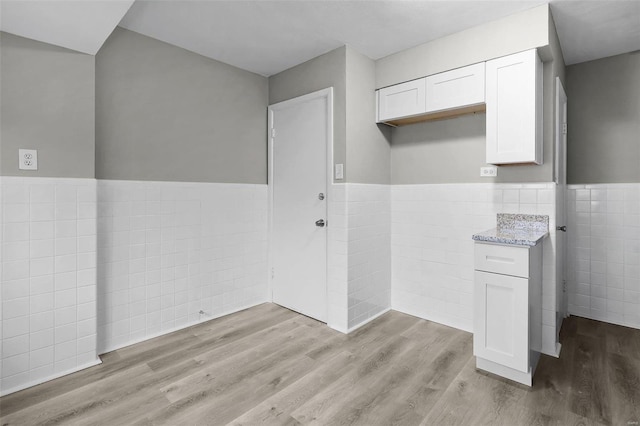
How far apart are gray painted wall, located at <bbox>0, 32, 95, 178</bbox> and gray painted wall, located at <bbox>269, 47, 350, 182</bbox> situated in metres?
1.71

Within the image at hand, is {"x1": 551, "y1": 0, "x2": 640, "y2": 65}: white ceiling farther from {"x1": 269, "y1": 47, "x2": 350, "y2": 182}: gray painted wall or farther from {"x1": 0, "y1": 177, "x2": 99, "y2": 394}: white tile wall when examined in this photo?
{"x1": 0, "y1": 177, "x2": 99, "y2": 394}: white tile wall

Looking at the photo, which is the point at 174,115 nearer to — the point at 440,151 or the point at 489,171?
the point at 440,151

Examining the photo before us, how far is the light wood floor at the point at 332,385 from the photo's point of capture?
1.80 metres

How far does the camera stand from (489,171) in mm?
2768

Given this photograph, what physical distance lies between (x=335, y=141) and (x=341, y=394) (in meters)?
2.01

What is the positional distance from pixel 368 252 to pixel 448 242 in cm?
74

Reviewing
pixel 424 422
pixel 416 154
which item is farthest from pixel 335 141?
pixel 424 422

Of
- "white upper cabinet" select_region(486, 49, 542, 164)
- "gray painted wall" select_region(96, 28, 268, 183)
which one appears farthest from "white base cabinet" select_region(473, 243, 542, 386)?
"gray painted wall" select_region(96, 28, 268, 183)

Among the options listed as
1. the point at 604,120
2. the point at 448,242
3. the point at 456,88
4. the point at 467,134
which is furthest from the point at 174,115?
the point at 604,120

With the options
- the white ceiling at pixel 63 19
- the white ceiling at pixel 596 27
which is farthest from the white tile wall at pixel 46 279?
the white ceiling at pixel 596 27

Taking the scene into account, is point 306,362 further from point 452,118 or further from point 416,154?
point 452,118

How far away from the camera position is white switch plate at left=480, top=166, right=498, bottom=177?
8.97ft

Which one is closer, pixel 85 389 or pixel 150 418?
pixel 150 418

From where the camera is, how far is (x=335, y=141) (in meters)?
2.98
